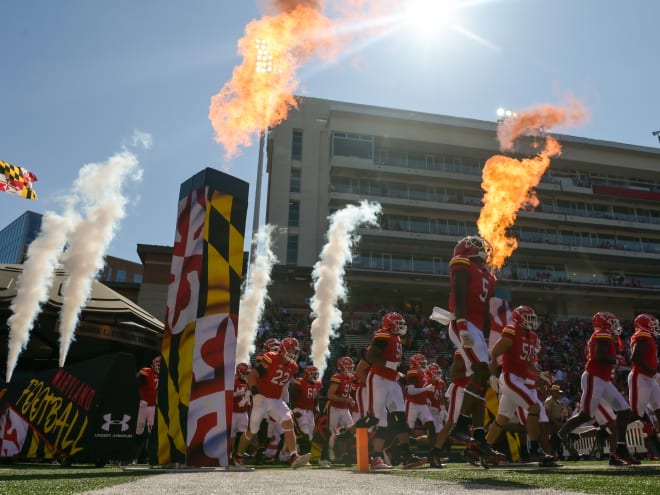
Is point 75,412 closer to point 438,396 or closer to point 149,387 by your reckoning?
point 149,387

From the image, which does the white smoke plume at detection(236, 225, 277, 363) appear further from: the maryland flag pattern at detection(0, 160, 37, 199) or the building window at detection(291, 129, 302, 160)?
the building window at detection(291, 129, 302, 160)

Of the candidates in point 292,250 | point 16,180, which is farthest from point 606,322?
point 292,250

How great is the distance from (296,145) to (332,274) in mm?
18086

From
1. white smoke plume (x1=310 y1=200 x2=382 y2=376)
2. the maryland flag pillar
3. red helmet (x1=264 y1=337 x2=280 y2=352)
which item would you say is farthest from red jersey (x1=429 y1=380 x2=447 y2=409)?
the maryland flag pillar

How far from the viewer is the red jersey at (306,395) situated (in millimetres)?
10961

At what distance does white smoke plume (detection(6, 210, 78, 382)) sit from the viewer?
1220cm

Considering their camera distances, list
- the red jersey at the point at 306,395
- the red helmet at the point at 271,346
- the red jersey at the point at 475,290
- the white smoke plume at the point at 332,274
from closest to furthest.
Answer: the red jersey at the point at 475,290 < the red helmet at the point at 271,346 < the red jersey at the point at 306,395 < the white smoke plume at the point at 332,274

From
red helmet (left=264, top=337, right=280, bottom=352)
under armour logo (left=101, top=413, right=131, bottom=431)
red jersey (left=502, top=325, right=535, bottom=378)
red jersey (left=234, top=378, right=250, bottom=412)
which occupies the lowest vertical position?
under armour logo (left=101, top=413, right=131, bottom=431)

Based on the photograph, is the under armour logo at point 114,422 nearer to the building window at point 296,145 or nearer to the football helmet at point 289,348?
the football helmet at point 289,348

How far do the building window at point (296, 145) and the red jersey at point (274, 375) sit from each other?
32880mm

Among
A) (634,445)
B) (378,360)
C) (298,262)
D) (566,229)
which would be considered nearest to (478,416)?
(378,360)

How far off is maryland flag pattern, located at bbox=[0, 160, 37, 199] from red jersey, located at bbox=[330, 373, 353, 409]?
1891 centimetres

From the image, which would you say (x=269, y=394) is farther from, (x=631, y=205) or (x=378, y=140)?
(x=631, y=205)

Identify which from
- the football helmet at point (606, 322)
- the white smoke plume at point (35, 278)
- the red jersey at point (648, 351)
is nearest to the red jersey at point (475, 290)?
the football helmet at point (606, 322)
